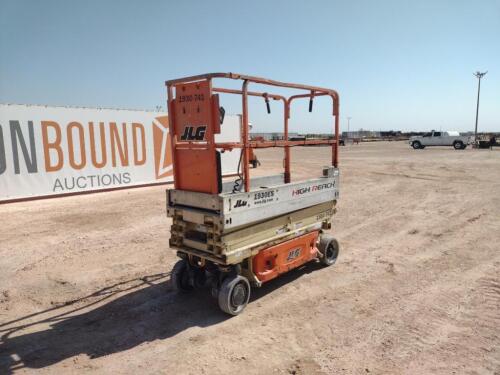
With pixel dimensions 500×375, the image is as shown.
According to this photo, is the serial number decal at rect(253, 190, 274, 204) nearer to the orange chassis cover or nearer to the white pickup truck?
the orange chassis cover

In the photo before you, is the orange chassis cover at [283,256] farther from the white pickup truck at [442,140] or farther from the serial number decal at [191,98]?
the white pickup truck at [442,140]

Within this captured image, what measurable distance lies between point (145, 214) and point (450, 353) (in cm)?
855

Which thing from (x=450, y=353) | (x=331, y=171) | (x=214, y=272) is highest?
(x=331, y=171)

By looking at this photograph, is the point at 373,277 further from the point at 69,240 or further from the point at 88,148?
the point at 88,148

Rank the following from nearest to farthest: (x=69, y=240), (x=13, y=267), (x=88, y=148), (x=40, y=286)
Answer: (x=40, y=286)
(x=13, y=267)
(x=69, y=240)
(x=88, y=148)

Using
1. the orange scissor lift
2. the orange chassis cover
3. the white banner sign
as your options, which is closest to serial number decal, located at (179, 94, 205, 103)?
the orange scissor lift

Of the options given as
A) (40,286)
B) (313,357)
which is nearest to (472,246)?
(313,357)

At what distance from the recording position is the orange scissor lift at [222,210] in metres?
4.65

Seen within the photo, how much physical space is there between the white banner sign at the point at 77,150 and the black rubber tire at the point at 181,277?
1017 centimetres

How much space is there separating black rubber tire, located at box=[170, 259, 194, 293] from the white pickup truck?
126ft

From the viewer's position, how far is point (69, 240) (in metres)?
8.38

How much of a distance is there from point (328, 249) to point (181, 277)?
263 centimetres

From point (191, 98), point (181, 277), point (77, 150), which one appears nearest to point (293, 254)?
point (181, 277)

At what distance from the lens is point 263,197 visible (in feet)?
16.5
